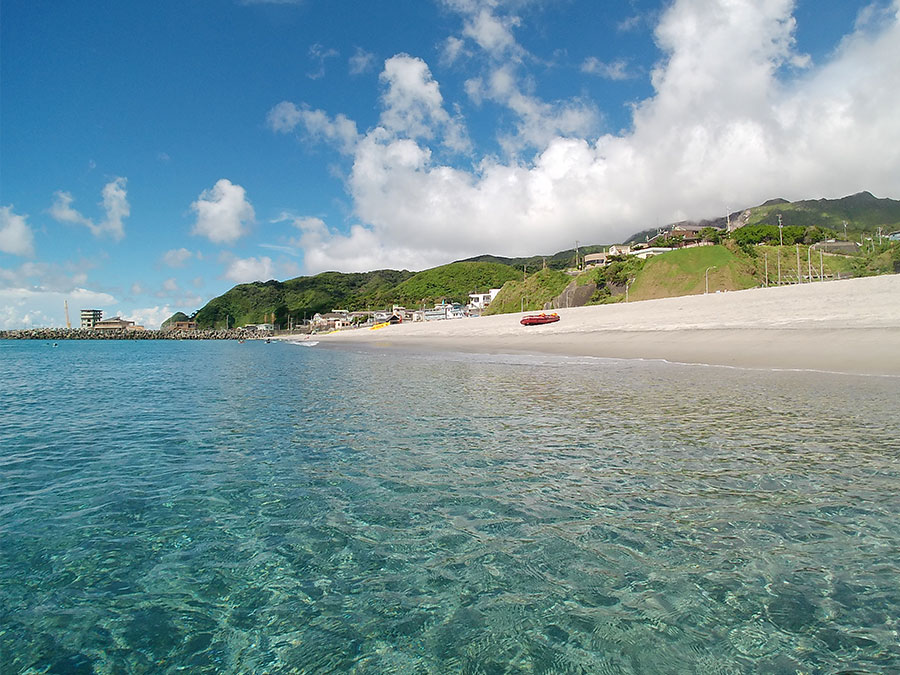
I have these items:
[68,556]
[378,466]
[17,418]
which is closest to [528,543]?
[378,466]

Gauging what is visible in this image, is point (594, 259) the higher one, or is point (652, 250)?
point (594, 259)

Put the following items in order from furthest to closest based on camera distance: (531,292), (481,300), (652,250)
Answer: (481,300)
(652,250)
(531,292)

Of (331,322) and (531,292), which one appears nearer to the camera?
(531,292)

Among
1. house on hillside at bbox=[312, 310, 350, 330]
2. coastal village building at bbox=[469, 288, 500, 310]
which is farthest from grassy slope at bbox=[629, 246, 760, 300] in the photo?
house on hillside at bbox=[312, 310, 350, 330]

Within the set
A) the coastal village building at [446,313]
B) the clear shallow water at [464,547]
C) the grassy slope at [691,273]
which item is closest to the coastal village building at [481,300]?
the coastal village building at [446,313]

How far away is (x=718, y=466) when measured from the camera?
25.3 feet

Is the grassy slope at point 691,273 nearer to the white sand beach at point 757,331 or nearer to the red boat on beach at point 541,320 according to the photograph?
the red boat on beach at point 541,320

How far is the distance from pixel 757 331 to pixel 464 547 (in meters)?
30.2

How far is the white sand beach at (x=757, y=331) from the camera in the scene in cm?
2162

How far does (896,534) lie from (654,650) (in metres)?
3.68

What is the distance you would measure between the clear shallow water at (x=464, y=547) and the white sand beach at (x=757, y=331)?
12330 millimetres

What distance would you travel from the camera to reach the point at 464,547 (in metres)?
5.18

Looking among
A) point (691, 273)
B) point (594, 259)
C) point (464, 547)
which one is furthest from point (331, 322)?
point (464, 547)

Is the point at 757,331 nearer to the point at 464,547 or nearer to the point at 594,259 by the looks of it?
the point at 464,547
